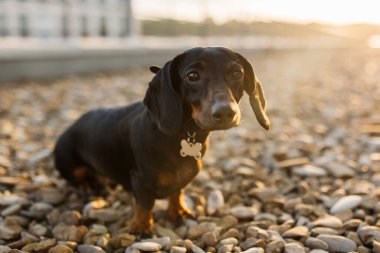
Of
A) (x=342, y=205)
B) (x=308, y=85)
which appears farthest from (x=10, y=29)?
(x=342, y=205)

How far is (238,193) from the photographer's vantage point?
11.2 ft

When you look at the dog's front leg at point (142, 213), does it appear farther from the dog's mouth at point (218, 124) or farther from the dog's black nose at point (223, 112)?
the dog's black nose at point (223, 112)

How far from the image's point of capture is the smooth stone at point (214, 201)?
3.10 metres

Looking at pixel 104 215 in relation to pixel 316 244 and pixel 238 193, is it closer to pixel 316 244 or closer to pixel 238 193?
pixel 238 193

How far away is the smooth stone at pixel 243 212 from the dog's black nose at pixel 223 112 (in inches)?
40.9

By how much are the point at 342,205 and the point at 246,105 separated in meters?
3.91

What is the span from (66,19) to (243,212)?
933cm

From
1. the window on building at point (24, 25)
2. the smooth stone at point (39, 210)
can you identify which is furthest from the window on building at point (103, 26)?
the smooth stone at point (39, 210)

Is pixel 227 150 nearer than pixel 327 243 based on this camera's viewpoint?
No

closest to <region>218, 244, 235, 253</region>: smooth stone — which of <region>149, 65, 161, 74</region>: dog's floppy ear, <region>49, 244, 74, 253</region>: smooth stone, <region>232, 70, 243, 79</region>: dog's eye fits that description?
<region>49, 244, 74, 253</region>: smooth stone

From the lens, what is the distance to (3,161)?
3.86 metres

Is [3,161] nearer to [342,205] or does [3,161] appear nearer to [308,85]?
[342,205]

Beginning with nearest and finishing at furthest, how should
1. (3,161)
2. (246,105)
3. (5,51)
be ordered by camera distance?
1. (3,161)
2. (246,105)
3. (5,51)

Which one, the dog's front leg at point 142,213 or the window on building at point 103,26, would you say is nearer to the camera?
the dog's front leg at point 142,213
